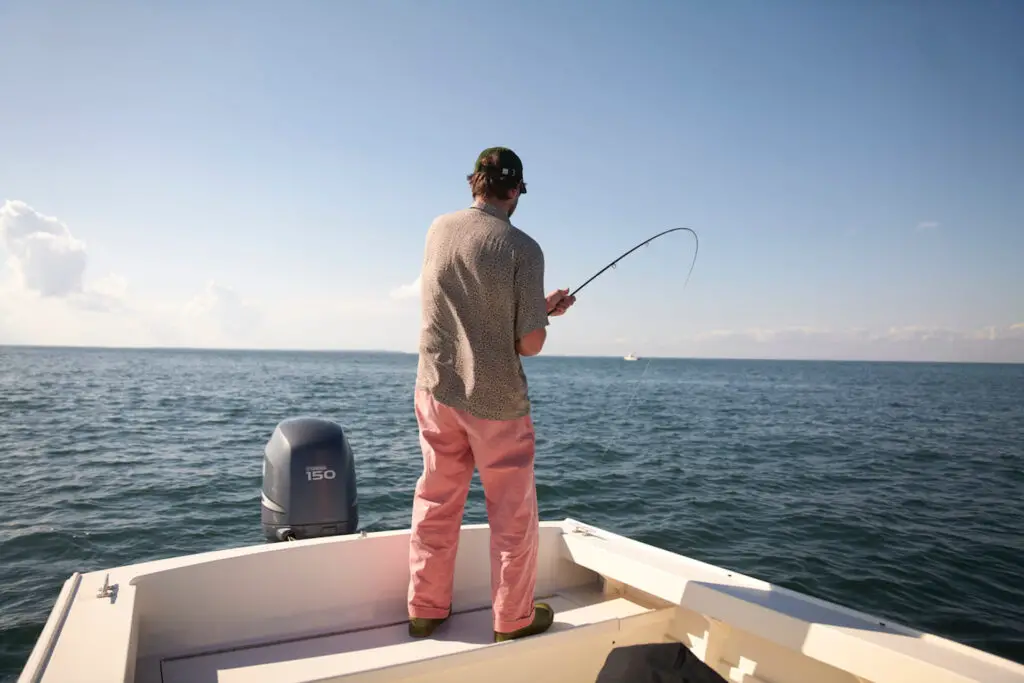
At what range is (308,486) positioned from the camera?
3055 mm

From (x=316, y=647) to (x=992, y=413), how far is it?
3040cm

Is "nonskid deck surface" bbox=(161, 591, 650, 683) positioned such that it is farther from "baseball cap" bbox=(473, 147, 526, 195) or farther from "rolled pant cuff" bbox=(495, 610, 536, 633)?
"baseball cap" bbox=(473, 147, 526, 195)

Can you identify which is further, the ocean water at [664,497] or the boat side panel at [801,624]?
the ocean water at [664,497]

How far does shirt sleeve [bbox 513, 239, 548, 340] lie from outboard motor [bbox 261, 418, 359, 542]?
147cm

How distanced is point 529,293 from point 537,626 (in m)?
1.26

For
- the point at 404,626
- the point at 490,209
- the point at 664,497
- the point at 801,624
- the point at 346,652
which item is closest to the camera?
the point at 801,624

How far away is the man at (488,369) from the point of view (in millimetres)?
2139

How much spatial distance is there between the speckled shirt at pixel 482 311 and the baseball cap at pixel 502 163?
16 centimetres

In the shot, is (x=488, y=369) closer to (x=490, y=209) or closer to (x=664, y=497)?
(x=490, y=209)

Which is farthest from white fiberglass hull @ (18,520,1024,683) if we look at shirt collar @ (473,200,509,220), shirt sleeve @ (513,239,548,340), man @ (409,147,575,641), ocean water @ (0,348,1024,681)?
ocean water @ (0,348,1024,681)

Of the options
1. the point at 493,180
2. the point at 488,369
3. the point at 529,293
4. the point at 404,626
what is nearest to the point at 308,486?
the point at 404,626

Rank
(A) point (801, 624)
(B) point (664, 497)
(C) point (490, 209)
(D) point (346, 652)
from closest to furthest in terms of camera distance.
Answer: (A) point (801, 624) → (C) point (490, 209) → (D) point (346, 652) → (B) point (664, 497)

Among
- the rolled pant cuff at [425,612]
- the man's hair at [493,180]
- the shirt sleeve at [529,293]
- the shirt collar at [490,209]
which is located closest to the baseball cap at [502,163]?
the man's hair at [493,180]

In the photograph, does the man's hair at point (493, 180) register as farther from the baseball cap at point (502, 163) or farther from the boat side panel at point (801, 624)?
the boat side panel at point (801, 624)
